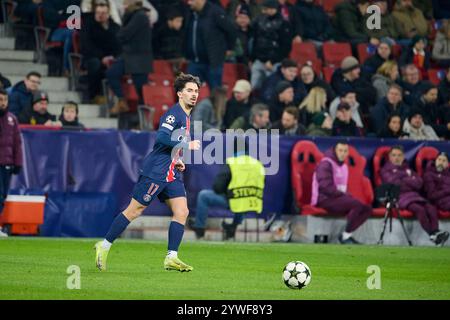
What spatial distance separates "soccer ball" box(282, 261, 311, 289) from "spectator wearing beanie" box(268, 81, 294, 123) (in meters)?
10.8

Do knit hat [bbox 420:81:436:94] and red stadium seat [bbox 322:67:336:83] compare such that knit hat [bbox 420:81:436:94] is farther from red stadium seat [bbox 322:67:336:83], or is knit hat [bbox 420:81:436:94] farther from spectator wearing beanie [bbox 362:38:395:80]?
red stadium seat [bbox 322:67:336:83]

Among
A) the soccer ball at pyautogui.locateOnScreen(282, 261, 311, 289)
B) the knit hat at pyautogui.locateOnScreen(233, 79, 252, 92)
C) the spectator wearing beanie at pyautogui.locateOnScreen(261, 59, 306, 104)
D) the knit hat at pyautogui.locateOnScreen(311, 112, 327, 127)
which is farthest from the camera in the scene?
the spectator wearing beanie at pyautogui.locateOnScreen(261, 59, 306, 104)

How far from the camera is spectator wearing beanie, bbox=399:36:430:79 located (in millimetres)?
27406

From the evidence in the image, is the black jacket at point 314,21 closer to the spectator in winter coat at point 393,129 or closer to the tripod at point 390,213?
the spectator in winter coat at point 393,129

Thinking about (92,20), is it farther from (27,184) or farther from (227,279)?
(227,279)

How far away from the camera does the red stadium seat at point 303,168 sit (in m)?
21.4

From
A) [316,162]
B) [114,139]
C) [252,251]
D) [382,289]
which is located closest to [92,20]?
[114,139]

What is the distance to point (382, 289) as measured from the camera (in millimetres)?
12555

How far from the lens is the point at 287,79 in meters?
24.1

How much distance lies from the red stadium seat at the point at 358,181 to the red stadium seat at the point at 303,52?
→ 17.6ft

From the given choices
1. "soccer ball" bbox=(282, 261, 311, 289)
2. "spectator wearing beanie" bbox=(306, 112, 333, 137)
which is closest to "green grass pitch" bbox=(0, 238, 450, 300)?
"soccer ball" bbox=(282, 261, 311, 289)

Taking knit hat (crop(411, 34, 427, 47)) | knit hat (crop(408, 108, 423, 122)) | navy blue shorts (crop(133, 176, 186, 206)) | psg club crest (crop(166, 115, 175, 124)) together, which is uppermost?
knit hat (crop(411, 34, 427, 47))

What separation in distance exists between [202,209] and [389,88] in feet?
20.0

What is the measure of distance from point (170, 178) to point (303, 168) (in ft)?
25.7
